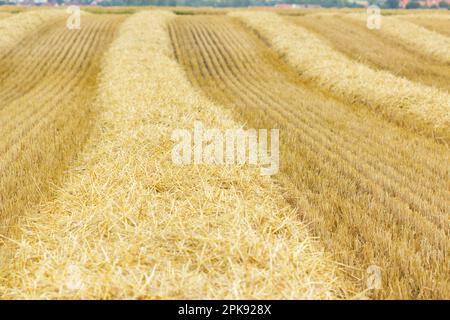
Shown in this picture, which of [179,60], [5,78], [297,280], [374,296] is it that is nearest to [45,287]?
[297,280]

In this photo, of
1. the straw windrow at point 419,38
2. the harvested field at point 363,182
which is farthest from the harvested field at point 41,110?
the straw windrow at point 419,38

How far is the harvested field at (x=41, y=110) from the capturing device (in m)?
4.82

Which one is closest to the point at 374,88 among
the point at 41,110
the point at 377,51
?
the point at 41,110

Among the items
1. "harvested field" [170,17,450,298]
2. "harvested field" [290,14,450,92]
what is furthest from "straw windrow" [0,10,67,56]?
"harvested field" [290,14,450,92]

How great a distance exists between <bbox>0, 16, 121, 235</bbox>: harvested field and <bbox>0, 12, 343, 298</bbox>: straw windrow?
16.5 inches

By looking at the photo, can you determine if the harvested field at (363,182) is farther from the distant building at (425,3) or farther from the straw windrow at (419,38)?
the distant building at (425,3)

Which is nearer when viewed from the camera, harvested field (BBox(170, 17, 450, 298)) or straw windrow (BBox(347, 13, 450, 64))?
harvested field (BBox(170, 17, 450, 298))

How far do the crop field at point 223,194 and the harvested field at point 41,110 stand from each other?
0.15 feet

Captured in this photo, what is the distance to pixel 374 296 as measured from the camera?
2742 millimetres

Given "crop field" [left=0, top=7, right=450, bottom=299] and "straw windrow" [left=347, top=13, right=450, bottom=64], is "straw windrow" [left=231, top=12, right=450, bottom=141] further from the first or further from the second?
"straw windrow" [left=347, top=13, right=450, bottom=64]

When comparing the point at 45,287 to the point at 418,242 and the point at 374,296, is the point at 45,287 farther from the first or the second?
the point at 418,242

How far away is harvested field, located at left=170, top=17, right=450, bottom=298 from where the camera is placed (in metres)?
3.11
